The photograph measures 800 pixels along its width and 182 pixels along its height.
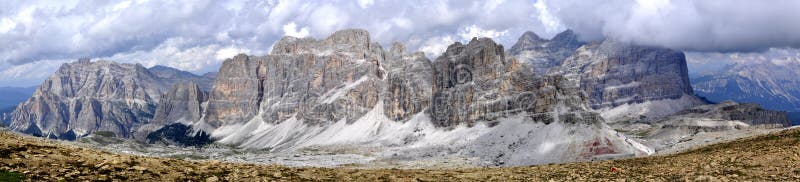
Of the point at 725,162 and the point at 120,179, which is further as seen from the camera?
the point at 725,162

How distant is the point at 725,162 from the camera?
154 ft

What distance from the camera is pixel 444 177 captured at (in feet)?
149

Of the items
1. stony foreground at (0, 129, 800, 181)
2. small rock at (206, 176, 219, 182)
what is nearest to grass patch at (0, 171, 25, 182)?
stony foreground at (0, 129, 800, 181)

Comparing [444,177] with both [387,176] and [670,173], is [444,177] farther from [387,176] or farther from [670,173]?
[670,173]

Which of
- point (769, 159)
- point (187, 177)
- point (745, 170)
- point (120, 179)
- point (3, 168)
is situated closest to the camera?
point (3, 168)

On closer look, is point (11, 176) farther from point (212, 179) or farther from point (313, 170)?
point (313, 170)

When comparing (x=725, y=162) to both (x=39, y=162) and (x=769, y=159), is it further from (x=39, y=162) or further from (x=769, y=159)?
(x=39, y=162)

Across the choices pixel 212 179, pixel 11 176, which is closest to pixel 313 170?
pixel 212 179

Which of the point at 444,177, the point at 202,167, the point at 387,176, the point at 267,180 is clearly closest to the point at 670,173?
the point at 444,177

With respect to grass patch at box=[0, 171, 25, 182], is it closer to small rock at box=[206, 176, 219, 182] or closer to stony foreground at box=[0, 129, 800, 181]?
stony foreground at box=[0, 129, 800, 181]

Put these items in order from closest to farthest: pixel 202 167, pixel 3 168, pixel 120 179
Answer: pixel 3 168 < pixel 120 179 < pixel 202 167

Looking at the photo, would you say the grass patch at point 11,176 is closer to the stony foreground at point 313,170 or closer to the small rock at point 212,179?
the stony foreground at point 313,170

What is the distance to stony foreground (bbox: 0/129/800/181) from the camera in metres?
32.2

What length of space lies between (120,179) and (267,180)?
854cm
